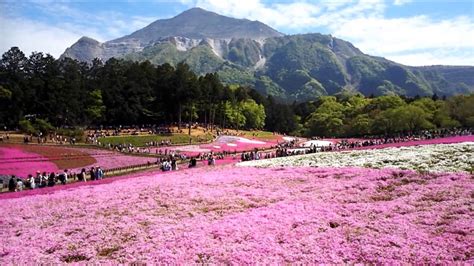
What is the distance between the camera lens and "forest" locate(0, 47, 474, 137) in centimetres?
8356

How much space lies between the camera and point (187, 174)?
31.4 metres

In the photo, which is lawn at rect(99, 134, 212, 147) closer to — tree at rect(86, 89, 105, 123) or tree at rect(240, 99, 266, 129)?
tree at rect(86, 89, 105, 123)

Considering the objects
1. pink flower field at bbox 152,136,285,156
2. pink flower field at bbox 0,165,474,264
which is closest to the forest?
pink flower field at bbox 152,136,285,156

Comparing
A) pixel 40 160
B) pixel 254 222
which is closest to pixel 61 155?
pixel 40 160

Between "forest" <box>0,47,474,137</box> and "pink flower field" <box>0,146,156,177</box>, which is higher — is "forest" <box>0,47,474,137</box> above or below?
A: above

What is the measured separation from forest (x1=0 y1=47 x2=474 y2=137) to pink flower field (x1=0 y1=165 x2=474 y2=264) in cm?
5217

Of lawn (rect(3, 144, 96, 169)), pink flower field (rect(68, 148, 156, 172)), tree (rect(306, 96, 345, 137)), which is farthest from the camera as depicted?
tree (rect(306, 96, 345, 137))

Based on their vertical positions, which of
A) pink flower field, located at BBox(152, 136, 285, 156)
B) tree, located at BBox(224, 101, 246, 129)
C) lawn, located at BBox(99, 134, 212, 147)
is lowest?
pink flower field, located at BBox(152, 136, 285, 156)

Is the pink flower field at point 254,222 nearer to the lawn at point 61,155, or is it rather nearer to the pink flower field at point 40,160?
the pink flower field at point 40,160

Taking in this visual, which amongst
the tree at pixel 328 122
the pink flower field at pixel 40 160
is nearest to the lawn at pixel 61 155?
the pink flower field at pixel 40 160

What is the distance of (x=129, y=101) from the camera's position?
96.0 metres

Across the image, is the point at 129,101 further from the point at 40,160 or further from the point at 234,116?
the point at 40,160

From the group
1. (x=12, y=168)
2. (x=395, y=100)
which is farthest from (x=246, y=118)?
(x=12, y=168)

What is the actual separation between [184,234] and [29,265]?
16.5 ft
